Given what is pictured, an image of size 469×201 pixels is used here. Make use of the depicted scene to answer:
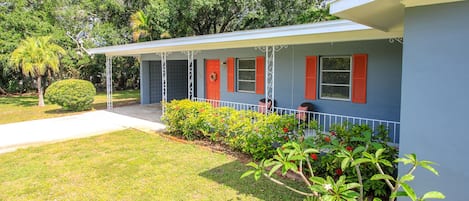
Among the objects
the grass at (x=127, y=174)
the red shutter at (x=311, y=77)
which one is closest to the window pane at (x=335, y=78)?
the red shutter at (x=311, y=77)

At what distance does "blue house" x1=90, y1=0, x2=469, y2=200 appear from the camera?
270 cm

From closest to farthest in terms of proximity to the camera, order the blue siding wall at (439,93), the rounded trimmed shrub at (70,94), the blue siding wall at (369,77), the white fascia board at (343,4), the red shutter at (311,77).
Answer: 1. the blue siding wall at (439,93)
2. the white fascia board at (343,4)
3. the blue siding wall at (369,77)
4. the red shutter at (311,77)
5. the rounded trimmed shrub at (70,94)

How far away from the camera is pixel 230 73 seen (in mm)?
10766

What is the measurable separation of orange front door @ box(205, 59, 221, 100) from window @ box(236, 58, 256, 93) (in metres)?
0.96

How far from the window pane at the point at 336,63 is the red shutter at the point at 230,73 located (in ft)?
11.1

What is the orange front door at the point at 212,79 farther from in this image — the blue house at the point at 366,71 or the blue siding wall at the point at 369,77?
the blue siding wall at the point at 369,77

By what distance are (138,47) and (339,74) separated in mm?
6887

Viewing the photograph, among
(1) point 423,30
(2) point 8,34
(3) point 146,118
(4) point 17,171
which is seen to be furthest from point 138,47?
(2) point 8,34

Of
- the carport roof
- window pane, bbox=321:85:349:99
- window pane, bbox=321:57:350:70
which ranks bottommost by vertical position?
window pane, bbox=321:85:349:99

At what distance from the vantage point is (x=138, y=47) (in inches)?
429

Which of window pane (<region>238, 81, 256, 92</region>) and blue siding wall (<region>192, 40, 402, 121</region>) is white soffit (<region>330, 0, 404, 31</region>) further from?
window pane (<region>238, 81, 256, 92</region>)

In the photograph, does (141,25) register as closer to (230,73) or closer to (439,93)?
(230,73)

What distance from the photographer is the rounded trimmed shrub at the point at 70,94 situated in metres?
12.1

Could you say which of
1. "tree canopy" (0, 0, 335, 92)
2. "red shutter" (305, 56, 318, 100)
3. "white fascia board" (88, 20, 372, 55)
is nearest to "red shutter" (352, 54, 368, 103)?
"red shutter" (305, 56, 318, 100)
